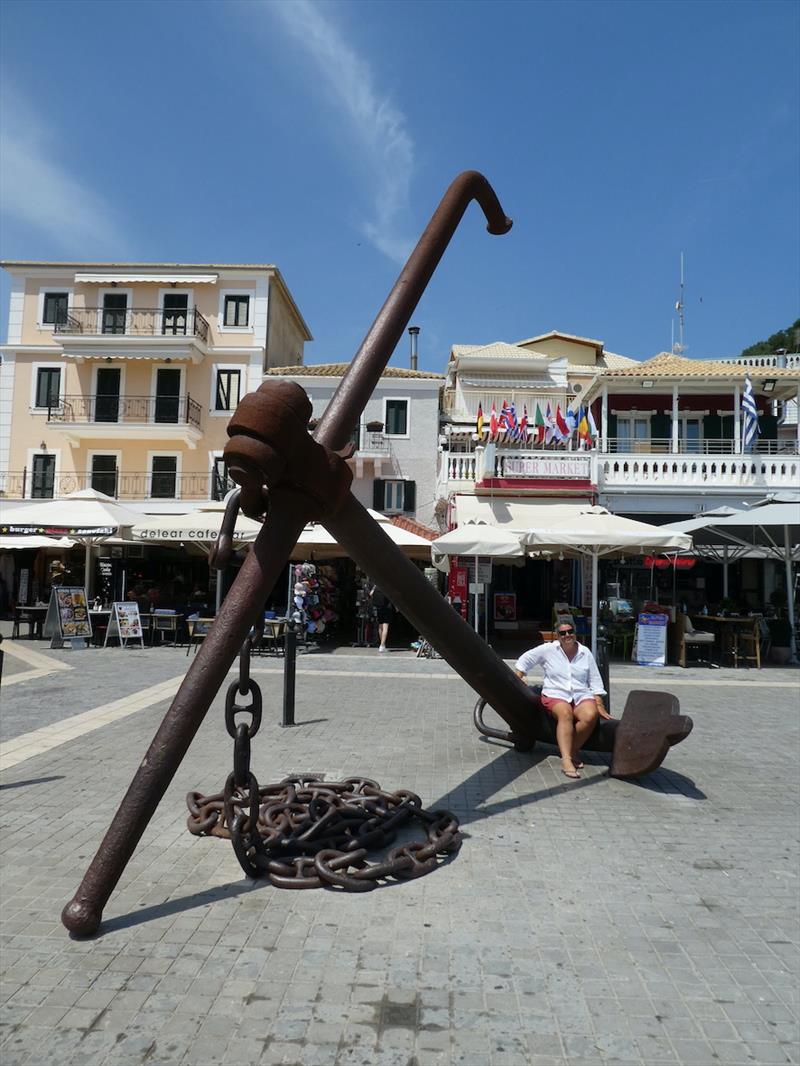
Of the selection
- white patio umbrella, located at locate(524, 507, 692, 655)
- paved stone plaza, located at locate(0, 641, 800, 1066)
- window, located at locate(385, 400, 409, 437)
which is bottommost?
paved stone plaza, located at locate(0, 641, 800, 1066)

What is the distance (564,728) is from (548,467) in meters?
14.1

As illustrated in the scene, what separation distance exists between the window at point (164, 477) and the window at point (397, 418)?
7.95 meters

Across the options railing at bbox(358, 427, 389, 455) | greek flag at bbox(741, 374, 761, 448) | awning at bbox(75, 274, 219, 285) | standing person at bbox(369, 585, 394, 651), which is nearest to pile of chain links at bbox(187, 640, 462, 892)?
standing person at bbox(369, 585, 394, 651)

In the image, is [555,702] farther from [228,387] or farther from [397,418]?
[228,387]

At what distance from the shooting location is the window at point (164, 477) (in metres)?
26.4

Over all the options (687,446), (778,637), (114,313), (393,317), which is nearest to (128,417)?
(114,313)

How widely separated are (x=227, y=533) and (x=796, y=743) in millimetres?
6287

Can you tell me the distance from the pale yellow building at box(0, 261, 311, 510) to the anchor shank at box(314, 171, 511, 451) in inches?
872

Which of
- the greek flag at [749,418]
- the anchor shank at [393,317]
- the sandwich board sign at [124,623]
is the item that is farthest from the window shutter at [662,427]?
the anchor shank at [393,317]

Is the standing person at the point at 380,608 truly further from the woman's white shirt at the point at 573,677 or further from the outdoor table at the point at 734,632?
the woman's white shirt at the point at 573,677

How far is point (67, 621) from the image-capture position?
45.7 feet

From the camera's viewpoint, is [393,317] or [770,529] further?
[770,529]

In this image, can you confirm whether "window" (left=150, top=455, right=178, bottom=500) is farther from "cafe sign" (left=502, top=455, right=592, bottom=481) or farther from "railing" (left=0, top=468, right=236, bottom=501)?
"cafe sign" (left=502, top=455, right=592, bottom=481)

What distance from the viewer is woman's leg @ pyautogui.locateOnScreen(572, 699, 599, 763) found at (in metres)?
5.74
